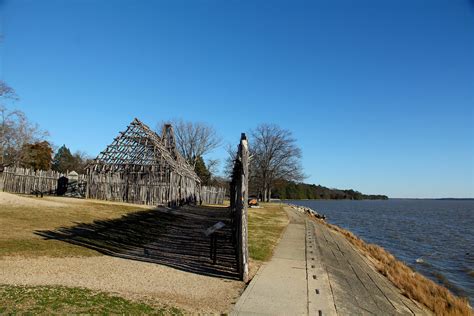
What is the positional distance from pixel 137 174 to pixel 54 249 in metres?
17.4

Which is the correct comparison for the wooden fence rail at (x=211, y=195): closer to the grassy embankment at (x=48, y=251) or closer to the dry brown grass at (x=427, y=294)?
the grassy embankment at (x=48, y=251)

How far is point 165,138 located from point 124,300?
117 ft

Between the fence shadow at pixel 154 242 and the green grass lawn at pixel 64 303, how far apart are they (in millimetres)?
2993

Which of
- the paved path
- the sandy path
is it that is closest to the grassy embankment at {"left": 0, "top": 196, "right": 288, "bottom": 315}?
the sandy path

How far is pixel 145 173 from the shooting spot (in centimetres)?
2678

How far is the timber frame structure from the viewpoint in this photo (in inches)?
1005

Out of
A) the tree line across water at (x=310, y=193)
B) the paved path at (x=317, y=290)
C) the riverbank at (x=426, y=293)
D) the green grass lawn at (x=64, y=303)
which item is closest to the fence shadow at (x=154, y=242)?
the paved path at (x=317, y=290)

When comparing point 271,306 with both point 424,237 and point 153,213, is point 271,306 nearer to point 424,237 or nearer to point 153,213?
point 153,213

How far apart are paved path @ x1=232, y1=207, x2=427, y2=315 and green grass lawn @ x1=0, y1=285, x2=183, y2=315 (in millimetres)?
1750

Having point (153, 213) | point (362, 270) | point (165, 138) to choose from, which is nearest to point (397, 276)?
point (362, 270)

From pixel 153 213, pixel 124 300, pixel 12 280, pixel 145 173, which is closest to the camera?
pixel 124 300

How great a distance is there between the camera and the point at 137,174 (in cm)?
2694

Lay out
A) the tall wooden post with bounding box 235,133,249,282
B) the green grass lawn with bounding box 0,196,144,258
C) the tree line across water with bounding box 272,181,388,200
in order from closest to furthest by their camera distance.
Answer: the tall wooden post with bounding box 235,133,249,282 → the green grass lawn with bounding box 0,196,144,258 → the tree line across water with bounding box 272,181,388,200

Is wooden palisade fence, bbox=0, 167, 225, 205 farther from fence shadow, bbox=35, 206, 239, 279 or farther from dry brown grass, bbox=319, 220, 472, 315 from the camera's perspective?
dry brown grass, bbox=319, 220, 472, 315
